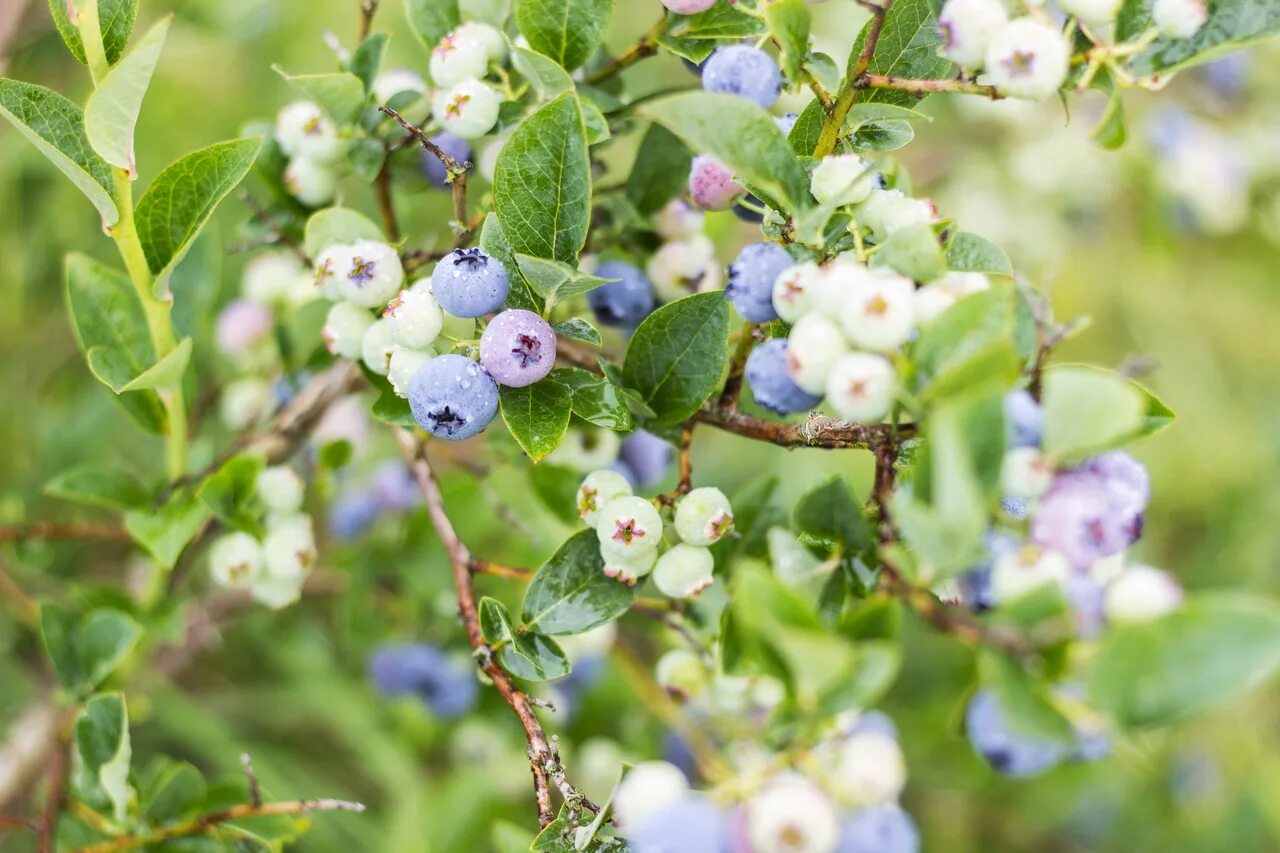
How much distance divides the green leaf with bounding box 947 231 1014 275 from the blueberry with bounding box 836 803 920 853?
40 centimetres

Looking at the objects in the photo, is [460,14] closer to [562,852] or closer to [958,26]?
[958,26]

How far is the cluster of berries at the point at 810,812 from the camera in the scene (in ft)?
1.91

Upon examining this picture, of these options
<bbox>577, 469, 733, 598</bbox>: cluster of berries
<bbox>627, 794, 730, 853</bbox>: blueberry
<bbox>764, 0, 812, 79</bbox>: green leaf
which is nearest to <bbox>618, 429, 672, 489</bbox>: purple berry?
<bbox>577, 469, 733, 598</bbox>: cluster of berries

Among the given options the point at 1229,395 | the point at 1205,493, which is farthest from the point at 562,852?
the point at 1229,395

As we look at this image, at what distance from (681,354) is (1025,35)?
0.34m

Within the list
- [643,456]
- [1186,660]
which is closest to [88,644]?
[643,456]

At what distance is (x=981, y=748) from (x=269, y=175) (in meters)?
0.86

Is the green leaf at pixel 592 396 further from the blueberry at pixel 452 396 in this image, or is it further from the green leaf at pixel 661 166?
the green leaf at pixel 661 166

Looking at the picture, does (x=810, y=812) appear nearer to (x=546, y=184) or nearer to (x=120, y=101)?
(x=546, y=184)

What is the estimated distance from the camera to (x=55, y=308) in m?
1.97

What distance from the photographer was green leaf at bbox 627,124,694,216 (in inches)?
40.4

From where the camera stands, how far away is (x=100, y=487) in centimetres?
113

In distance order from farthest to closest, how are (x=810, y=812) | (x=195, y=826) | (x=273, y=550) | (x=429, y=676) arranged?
(x=429, y=676), (x=273, y=550), (x=195, y=826), (x=810, y=812)

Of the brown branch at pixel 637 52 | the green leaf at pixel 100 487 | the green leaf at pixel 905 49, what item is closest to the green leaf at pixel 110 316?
the green leaf at pixel 100 487
